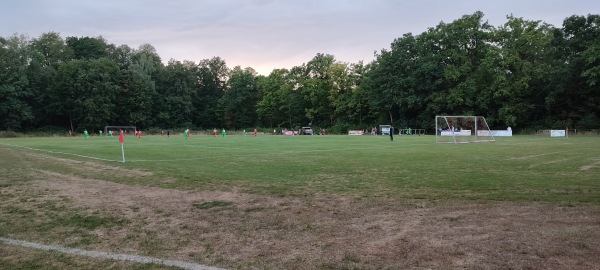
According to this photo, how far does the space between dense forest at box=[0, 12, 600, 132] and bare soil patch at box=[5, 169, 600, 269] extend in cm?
5480

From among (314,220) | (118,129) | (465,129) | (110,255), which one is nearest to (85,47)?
(118,129)

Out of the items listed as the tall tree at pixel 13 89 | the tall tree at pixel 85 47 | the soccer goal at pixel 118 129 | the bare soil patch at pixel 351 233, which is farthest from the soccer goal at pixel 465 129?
the tall tree at pixel 85 47

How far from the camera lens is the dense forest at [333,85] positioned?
59.5 m

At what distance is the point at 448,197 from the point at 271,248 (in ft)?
16.3

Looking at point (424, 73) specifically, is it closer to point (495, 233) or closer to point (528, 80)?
point (528, 80)

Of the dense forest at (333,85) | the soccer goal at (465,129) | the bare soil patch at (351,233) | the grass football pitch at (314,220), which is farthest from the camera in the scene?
the dense forest at (333,85)

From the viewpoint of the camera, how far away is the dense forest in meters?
59.5

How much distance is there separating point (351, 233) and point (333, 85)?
84.3 metres

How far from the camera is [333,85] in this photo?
89562 millimetres

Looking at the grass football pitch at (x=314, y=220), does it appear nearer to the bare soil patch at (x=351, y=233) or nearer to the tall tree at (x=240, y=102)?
the bare soil patch at (x=351, y=233)

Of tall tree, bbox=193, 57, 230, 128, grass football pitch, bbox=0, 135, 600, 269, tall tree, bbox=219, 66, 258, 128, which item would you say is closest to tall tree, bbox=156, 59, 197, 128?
tall tree, bbox=193, 57, 230, 128

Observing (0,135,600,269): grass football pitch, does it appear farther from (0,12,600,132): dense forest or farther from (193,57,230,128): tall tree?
(193,57,230,128): tall tree

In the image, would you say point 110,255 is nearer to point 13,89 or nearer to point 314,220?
point 314,220

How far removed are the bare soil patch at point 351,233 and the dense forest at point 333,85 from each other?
54.8 meters
